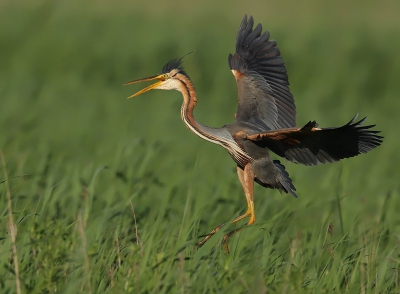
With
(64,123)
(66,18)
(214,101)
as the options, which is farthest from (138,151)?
(66,18)

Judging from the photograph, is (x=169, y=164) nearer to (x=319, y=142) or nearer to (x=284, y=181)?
(x=284, y=181)

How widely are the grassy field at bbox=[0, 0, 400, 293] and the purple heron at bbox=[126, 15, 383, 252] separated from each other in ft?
0.83

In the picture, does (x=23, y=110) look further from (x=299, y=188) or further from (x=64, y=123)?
(x=299, y=188)

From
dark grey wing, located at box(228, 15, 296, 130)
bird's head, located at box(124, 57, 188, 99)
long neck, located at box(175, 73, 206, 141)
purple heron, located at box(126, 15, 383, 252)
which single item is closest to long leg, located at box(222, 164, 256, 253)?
purple heron, located at box(126, 15, 383, 252)

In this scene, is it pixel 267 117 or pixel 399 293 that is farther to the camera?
pixel 267 117

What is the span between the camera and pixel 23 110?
340 inches

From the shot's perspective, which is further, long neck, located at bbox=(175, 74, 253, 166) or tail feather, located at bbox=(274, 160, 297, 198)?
tail feather, located at bbox=(274, 160, 297, 198)

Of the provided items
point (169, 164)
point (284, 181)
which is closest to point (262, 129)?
point (284, 181)

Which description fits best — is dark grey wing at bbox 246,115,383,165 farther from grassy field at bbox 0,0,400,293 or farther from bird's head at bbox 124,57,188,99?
bird's head at bbox 124,57,188,99

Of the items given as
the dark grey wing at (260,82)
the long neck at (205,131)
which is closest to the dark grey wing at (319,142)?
the long neck at (205,131)

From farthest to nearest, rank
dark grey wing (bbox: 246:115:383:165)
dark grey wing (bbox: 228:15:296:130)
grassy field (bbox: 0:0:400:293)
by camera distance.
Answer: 1. dark grey wing (bbox: 228:15:296:130)
2. dark grey wing (bbox: 246:115:383:165)
3. grassy field (bbox: 0:0:400:293)

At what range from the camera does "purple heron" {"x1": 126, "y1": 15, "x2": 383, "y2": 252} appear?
4.63 metres

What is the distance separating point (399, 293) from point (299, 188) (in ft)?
9.63

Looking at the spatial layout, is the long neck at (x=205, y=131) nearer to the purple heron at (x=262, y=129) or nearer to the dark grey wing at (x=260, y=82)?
the purple heron at (x=262, y=129)
